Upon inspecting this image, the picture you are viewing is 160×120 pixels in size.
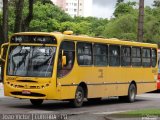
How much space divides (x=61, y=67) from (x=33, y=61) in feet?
3.35

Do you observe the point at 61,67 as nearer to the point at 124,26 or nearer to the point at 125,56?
the point at 125,56

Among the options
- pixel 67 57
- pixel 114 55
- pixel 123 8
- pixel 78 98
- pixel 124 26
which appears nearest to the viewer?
pixel 67 57

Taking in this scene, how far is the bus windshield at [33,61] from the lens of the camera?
19.5 meters

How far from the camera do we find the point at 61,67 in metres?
19.9

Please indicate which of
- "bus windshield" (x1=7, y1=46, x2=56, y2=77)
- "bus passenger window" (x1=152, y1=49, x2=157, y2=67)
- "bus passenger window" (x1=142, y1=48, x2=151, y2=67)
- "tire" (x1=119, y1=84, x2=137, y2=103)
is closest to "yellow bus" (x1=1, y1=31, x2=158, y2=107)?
"bus windshield" (x1=7, y1=46, x2=56, y2=77)

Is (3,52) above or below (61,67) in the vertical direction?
above

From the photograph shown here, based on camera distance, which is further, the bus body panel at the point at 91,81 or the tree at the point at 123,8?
the tree at the point at 123,8

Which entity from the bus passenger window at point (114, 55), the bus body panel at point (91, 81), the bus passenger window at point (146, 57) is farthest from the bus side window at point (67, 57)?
the bus passenger window at point (146, 57)

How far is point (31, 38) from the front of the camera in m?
20.1

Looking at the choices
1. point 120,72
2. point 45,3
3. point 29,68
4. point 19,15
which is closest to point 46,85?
point 29,68

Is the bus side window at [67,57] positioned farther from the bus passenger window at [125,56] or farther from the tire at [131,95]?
the tire at [131,95]

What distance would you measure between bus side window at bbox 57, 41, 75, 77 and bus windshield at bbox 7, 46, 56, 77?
1.19 feet

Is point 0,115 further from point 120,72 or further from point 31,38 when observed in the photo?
point 120,72

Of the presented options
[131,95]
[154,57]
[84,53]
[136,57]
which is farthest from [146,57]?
[84,53]
